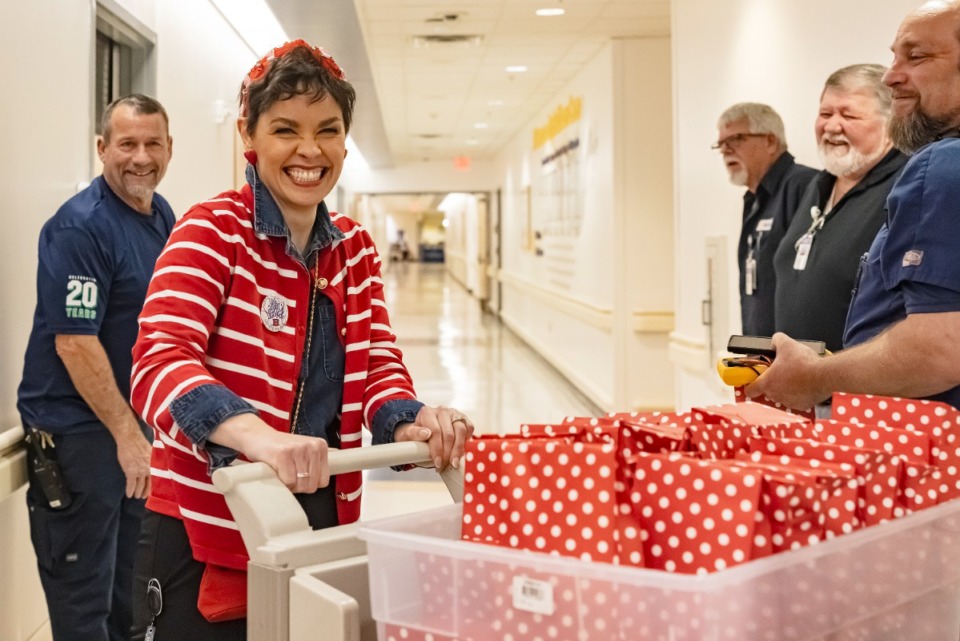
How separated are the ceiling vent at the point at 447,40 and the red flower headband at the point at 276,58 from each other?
21.7ft

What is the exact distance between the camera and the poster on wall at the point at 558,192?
32.8ft

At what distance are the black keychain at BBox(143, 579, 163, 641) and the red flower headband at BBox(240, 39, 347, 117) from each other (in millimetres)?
759

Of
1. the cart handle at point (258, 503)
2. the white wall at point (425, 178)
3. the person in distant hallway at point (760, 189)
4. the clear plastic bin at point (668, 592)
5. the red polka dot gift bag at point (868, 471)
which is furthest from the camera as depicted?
the white wall at point (425, 178)

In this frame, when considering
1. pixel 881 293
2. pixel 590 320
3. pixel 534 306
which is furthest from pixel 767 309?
pixel 534 306

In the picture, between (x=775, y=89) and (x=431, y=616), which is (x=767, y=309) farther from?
(x=431, y=616)

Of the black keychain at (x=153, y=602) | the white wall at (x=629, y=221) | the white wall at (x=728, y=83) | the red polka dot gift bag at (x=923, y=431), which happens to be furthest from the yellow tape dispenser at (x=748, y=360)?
the white wall at (x=629, y=221)

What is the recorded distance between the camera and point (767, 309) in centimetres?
383

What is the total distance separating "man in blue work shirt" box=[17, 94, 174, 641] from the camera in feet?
9.11

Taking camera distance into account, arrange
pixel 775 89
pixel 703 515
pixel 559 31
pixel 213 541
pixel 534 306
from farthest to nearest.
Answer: pixel 534 306 < pixel 559 31 < pixel 775 89 < pixel 213 541 < pixel 703 515

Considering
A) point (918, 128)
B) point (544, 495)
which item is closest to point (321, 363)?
point (544, 495)

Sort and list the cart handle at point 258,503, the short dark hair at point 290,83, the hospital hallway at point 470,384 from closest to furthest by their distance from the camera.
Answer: the cart handle at point 258,503
the short dark hair at point 290,83
the hospital hallway at point 470,384

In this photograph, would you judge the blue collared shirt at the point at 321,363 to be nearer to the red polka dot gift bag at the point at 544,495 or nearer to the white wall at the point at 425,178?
the red polka dot gift bag at the point at 544,495

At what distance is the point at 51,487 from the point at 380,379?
1632 millimetres

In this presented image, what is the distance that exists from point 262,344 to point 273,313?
0.18ft
